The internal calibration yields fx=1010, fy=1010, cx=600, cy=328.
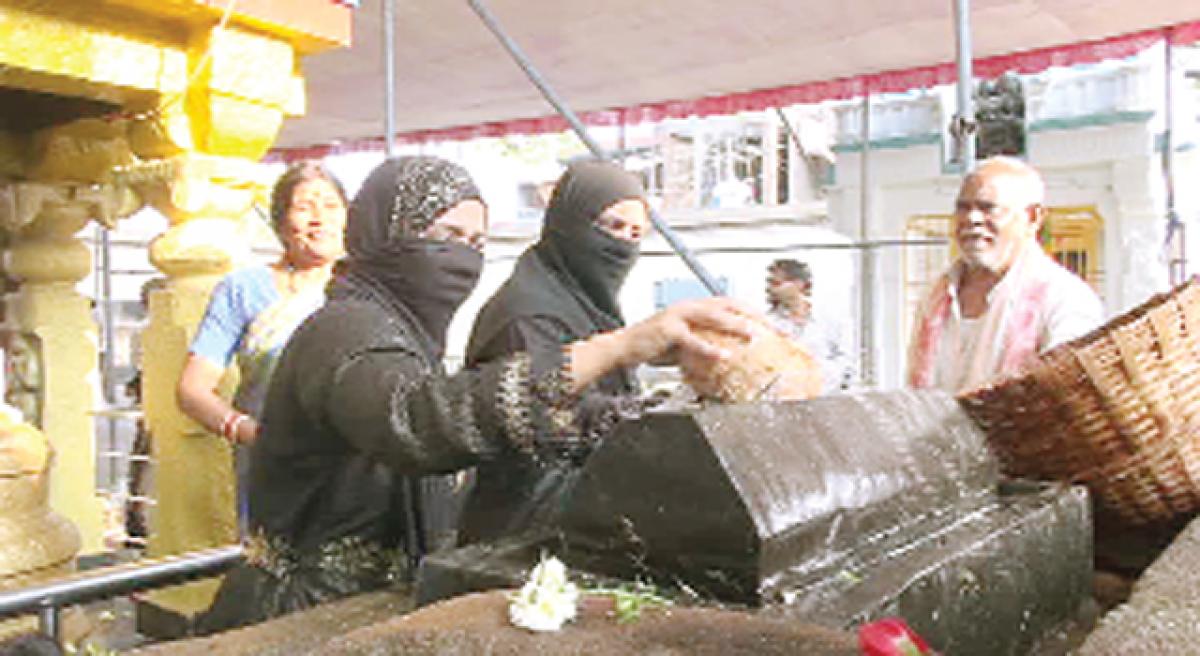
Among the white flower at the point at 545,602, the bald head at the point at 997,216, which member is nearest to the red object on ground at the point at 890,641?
the white flower at the point at 545,602

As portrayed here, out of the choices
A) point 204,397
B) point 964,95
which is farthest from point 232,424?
point 964,95

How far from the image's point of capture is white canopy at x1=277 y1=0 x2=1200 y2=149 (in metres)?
4.94

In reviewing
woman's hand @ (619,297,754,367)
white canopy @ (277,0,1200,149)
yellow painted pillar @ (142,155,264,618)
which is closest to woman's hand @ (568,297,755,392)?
woman's hand @ (619,297,754,367)

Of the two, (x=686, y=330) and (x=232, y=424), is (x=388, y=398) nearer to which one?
(x=686, y=330)

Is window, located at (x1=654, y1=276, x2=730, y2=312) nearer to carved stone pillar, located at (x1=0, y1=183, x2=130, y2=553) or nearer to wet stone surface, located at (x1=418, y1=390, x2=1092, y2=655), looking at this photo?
carved stone pillar, located at (x1=0, y1=183, x2=130, y2=553)

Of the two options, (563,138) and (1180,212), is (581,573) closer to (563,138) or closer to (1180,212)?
(1180,212)

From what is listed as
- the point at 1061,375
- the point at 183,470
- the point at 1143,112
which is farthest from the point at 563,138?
the point at 1061,375

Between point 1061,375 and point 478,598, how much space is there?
1.18m

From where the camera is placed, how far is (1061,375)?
1.80 m

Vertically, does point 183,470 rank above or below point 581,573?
below

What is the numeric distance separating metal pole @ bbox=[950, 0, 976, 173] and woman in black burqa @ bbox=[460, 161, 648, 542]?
136 cm

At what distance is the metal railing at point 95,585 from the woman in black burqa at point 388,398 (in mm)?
144

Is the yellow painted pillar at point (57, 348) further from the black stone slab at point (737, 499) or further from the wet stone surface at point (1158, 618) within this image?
the wet stone surface at point (1158, 618)

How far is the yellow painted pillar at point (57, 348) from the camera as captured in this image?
491 cm
